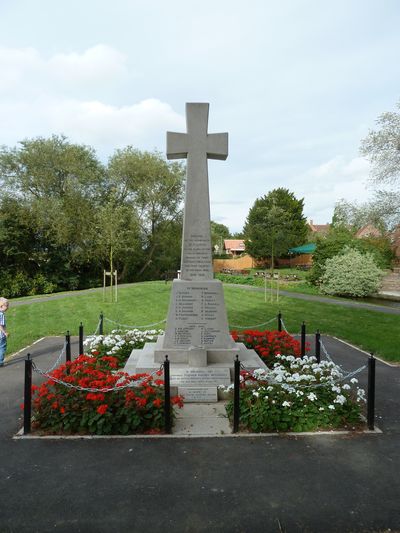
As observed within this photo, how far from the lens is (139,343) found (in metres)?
9.62

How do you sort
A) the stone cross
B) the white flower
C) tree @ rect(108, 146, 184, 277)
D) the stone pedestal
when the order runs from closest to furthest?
the white flower
the stone pedestal
the stone cross
tree @ rect(108, 146, 184, 277)

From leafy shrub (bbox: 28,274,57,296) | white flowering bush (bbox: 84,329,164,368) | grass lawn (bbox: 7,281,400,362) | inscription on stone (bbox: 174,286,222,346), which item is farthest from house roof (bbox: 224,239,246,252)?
inscription on stone (bbox: 174,286,222,346)

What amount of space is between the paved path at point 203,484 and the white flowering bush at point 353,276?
20985 mm

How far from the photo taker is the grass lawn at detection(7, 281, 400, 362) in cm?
1212

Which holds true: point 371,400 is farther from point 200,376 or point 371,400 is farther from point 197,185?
point 197,185

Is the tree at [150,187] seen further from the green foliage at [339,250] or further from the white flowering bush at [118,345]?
the white flowering bush at [118,345]

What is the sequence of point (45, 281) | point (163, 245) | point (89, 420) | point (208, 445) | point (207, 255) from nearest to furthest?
point (208, 445) < point (89, 420) < point (207, 255) < point (45, 281) < point (163, 245)

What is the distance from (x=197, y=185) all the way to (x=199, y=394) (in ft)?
12.8

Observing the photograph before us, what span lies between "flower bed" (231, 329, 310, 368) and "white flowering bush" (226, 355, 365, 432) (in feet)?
6.31

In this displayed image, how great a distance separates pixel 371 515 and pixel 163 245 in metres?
33.3

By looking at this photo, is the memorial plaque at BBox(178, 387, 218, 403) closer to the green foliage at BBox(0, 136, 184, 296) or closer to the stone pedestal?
the stone pedestal

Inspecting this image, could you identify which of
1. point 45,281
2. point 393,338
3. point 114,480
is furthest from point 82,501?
point 45,281

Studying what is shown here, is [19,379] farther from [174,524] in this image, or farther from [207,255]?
[174,524]

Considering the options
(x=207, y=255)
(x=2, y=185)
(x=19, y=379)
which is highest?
(x=2, y=185)
